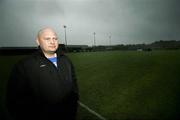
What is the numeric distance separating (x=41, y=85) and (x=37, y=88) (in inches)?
2.5

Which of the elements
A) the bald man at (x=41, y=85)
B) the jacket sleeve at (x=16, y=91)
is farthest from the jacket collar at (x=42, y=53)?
the jacket sleeve at (x=16, y=91)

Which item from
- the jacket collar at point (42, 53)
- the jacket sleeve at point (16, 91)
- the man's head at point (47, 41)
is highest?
the man's head at point (47, 41)

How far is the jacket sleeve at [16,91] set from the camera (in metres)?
2.53

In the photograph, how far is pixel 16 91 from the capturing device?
2.55 meters

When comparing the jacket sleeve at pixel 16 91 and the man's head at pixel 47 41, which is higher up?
the man's head at pixel 47 41

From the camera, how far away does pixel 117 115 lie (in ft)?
18.4

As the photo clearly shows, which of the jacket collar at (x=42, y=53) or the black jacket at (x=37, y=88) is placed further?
the jacket collar at (x=42, y=53)

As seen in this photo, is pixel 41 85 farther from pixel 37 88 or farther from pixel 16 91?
pixel 16 91

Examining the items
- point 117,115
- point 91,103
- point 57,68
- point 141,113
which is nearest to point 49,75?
point 57,68

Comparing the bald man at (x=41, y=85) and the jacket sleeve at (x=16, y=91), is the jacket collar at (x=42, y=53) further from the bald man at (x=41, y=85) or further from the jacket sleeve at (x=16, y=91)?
the jacket sleeve at (x=16, y=91)

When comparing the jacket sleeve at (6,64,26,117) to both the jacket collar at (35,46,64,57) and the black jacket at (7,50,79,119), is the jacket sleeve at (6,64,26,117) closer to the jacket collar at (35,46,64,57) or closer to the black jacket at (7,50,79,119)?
the black jacket at (7,50,79,119)

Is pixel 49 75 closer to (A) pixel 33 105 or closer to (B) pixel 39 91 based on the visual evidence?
(B) pixel 39 91

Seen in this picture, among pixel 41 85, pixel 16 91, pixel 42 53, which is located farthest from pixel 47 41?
pixel 16 91

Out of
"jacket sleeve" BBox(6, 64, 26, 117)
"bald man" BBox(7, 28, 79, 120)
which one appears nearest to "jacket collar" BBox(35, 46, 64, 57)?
"bald man" BBox(7, 28, 79, 120)
